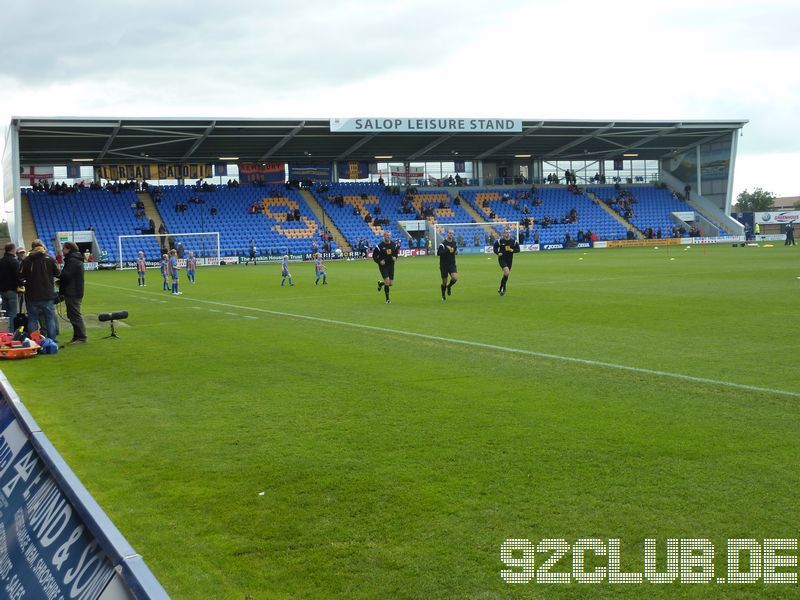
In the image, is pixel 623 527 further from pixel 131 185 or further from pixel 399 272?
pixel 131 185

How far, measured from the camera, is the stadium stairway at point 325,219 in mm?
69281

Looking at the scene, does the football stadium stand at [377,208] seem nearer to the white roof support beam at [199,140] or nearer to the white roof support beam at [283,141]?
the white roof support beam at [283,141]

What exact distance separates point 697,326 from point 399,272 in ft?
83.4

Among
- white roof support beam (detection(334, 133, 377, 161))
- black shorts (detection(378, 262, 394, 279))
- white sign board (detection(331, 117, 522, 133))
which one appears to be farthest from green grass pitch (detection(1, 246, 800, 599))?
white roof support beam (detection(334, 133, 377, 161))

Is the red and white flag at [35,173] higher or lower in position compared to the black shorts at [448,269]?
higher

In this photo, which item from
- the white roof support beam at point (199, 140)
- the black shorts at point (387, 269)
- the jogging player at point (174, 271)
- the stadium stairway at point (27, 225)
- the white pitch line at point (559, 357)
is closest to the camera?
the white pitch line at point (559, 357)

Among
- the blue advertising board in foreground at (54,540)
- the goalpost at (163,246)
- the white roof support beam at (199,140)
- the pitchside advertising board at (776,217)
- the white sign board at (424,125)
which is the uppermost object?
the white sign board at (424,125)

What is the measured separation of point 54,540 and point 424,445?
11.8ft

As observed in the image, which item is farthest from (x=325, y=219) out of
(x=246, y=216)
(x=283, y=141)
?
(x=283, y=141)

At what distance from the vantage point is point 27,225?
2442 inches

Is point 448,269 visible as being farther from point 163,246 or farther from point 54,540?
point 163,246

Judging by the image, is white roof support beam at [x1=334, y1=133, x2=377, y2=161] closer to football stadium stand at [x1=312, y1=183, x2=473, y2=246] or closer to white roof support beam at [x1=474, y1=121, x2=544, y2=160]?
football stadium stand at [x1=312, y1=183, x2=473, y2=246]

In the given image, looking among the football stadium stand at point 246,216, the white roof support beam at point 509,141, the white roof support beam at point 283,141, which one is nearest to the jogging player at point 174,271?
the white roof support beam at point 283,141

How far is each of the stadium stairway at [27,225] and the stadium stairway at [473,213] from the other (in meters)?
35.0
